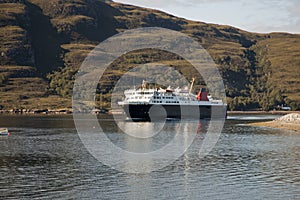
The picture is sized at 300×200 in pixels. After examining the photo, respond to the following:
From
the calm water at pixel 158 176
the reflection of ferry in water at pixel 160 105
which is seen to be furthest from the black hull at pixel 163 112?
the calm water at pixel 158 176

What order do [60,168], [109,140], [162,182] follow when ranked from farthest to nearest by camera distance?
[109,140] < [60,168] < [162,182]

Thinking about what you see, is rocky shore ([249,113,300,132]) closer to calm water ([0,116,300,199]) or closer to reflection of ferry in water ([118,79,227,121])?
reflection of ferry in water ([118,79,227,121])

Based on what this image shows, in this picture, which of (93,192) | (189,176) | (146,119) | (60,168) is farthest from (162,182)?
(146,119)

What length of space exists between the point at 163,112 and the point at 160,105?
3768 millimetres

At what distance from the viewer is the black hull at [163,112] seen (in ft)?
545

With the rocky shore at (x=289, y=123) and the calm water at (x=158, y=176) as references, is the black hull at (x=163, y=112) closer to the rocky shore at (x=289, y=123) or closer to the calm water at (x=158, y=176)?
the rocky shore at (x=289, y=123)

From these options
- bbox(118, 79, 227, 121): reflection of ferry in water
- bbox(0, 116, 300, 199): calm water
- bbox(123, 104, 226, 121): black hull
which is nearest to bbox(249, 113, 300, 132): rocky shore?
bbox(123, 104, 226, 121): black hull

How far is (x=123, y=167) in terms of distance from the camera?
5822cm

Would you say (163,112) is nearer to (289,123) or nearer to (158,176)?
(289,123)

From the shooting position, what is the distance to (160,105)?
176 m

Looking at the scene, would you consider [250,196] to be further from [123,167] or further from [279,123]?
[279,123]

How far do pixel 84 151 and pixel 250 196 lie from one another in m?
36.4

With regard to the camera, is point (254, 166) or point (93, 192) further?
point (254, 166)

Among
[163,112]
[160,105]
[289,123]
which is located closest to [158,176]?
[289,123]
